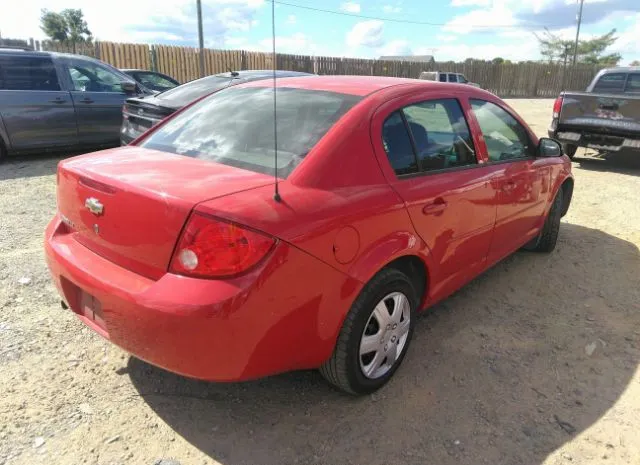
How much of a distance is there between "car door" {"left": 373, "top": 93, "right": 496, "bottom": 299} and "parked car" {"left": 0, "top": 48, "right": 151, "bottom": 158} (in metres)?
6.47

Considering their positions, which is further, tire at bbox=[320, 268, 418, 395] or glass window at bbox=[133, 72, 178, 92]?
glass window at bbox=[133, 72, 178, 92]

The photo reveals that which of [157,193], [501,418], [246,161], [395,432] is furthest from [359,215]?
[501,418]

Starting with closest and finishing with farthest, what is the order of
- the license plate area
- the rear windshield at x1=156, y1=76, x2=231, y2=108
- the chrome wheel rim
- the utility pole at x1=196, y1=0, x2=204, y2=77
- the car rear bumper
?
the car rear bumper → the license plate area → the chrome wheel rim → the rear windshield at x1=156, y1=76, x2=231, y2=108 → the utility pole at x1=196, y1=0, x2=204, y2=77

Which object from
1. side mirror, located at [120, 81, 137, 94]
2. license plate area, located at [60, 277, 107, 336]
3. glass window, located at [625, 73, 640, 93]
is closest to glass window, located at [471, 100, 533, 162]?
license plate area, located at [60, 277, 107, 336]

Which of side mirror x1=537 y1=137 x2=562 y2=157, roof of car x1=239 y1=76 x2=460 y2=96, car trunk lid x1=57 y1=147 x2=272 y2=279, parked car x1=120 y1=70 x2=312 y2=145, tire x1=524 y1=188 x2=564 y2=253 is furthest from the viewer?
parked car x1=120 y1=70 x2=312 y2=145

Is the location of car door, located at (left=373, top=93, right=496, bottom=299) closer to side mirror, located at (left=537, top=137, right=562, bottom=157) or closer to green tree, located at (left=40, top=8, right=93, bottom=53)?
side mirror, located at (left=537, top=137, right=562, bottom=157)

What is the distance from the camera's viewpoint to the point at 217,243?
201cm

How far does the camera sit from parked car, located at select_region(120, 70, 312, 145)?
6320mm

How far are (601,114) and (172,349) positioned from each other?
863 centimetres

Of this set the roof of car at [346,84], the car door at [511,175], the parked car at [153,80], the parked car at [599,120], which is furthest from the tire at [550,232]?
the parked car at [153,80]

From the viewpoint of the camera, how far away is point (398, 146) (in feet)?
9.04

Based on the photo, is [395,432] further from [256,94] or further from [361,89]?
[256,94]

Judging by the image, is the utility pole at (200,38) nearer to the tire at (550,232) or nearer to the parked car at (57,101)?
the parked car at (57,101)

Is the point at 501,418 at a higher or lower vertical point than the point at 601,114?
lower
